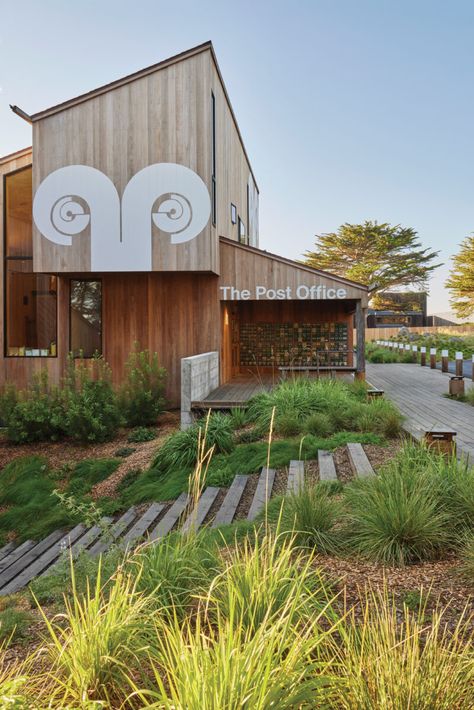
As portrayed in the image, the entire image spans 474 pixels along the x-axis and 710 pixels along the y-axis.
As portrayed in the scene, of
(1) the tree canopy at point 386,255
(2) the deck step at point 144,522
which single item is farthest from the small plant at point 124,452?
(1) the tree canopy at point 386,255

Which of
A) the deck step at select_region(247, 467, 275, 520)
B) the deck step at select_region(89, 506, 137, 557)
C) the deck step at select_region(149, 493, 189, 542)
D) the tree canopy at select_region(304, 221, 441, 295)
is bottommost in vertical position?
the deck step at select_region(89, 506, 137, 557)

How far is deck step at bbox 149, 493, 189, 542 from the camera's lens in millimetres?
4941

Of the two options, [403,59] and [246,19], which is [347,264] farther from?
[246,19]

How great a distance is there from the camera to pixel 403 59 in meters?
19.7

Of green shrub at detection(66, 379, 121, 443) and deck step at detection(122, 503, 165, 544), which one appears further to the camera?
green shrub at detection(66, 379, 121, 443)

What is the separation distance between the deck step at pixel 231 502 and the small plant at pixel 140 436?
3925 mm

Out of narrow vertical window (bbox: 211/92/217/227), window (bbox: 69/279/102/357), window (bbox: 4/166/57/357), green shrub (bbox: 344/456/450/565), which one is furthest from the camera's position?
window (bbox: 69/279/102/357)

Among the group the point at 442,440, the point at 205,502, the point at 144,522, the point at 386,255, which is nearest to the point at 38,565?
the point at 144,522

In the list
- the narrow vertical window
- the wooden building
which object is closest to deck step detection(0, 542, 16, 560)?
the wooden building

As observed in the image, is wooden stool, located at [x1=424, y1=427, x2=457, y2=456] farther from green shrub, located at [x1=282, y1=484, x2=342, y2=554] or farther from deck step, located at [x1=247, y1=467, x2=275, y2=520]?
green shrub, located at [x1=282, y1=484, x2=342, y2=554]

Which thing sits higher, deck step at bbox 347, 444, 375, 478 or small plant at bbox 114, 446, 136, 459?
deck step at bbox 347, 444, 375, 478

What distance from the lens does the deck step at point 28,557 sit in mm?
4930

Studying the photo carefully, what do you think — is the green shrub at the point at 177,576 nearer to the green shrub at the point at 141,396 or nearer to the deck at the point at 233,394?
the deck at the point at 233,394

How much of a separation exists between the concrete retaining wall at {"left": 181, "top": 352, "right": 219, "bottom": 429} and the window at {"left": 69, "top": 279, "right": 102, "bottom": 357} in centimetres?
317
